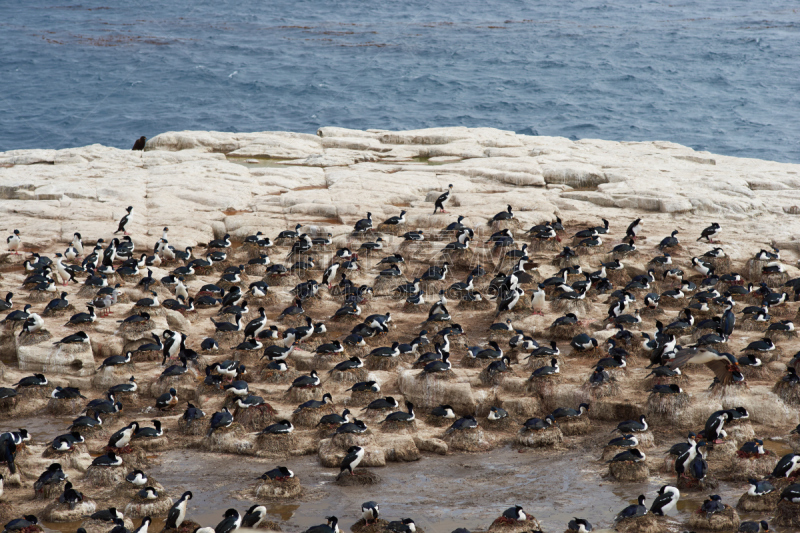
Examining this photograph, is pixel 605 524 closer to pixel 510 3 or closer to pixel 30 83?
pixel 30 83

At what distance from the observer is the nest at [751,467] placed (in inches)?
703

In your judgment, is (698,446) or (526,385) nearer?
(698,446)

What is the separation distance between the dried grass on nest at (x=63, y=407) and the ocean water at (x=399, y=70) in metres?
51.9

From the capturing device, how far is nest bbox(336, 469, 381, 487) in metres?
18.1

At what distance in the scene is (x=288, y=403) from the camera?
70.4ft

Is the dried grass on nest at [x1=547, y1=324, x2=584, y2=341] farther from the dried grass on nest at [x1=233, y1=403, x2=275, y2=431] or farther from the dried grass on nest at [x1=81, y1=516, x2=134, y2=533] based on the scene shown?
the dried grass on nest at [x1=81, y1=516, x2=134, y2=533]

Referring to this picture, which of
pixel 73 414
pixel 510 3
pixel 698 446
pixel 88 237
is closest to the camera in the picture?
pixel 698 446

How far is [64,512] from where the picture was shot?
16234 mm

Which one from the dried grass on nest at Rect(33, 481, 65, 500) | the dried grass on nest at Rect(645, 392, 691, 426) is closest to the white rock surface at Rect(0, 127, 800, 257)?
the dried grass on nest at Rect(645, 392, 691, 426)

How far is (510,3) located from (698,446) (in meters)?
113

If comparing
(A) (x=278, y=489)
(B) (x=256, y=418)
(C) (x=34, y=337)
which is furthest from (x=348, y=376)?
(C) (x=34, y=337)

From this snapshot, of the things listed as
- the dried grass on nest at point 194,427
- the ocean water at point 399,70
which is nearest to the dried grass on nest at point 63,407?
the dried grass on nest at point 194,427

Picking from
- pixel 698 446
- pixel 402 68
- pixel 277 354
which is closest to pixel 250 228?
pixel 277 354

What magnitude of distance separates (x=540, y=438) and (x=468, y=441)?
180 centimetres
